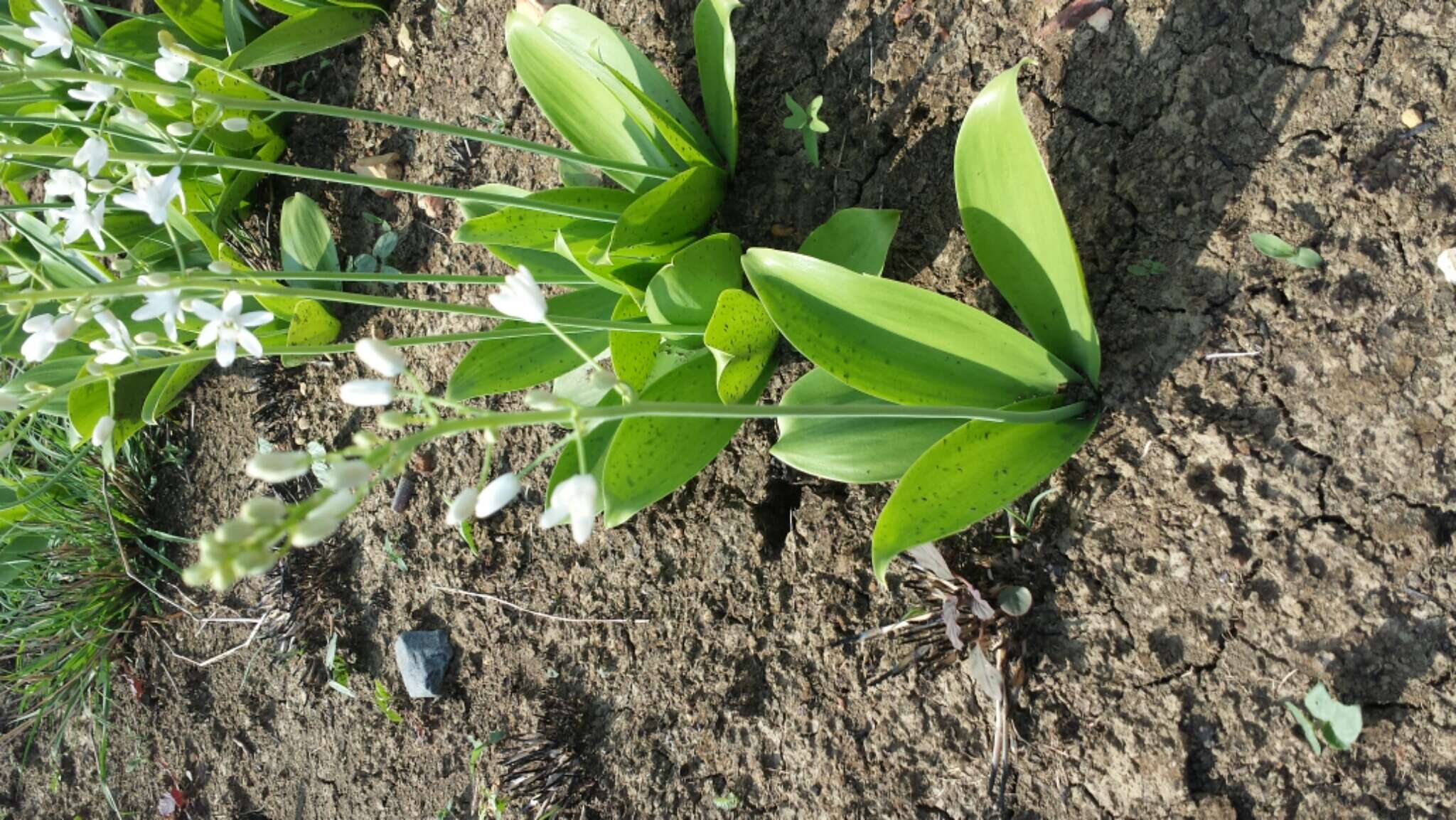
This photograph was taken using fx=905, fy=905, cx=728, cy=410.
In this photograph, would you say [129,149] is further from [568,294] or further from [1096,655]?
[1096,655]

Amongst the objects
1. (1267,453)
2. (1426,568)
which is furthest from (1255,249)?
(1426,568)

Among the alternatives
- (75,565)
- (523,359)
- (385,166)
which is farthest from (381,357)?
(75,565)

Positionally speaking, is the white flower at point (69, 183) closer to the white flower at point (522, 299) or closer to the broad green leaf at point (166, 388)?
the white flower at point (522, 299)

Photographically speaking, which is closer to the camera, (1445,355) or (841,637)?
(1445,355)

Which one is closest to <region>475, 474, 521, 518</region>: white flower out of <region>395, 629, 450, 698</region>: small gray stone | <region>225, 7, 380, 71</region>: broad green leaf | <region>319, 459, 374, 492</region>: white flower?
<region>319, 459, 374, 492</region>: white flower

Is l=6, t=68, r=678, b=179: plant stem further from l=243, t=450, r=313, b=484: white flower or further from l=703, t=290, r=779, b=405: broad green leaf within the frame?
l=243, t=450, r=313, b=484: white flower
